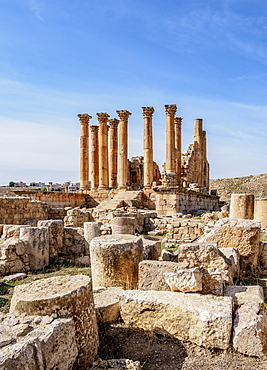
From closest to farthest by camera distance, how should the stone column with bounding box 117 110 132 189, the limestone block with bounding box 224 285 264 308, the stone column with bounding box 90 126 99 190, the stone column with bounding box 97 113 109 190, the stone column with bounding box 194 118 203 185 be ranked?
the limestone block with bounding box 224 285 264 308, the stone column with bounding box 117 110 132 189, the stone column with bounding box 97 113 109 190, the stone column with bounding box 90 126 99 190, the stone column with bounding box 194 118 203 185

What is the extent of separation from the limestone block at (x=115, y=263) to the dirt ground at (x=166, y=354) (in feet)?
4.62

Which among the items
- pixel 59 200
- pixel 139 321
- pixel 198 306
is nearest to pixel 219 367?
pixel 198 306

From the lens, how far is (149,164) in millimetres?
25719

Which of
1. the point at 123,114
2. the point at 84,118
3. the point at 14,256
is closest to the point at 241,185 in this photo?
the point at 123,114

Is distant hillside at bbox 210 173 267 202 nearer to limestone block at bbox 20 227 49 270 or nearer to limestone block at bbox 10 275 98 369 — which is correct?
limestone block at bbox 20 227 49 270

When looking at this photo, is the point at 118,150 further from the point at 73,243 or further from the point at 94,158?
the point at 73,243

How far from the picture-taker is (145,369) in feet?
11.5

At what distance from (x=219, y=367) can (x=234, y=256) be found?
332 centimetres

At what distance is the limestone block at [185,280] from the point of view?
4582 millimetres

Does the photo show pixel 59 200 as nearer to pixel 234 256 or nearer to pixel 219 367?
pixel 234 256

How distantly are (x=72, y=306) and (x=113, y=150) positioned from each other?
2697 cm

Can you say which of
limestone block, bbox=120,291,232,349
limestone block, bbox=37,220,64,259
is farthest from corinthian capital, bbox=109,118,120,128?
limestone block, bbox=120,291,232,349

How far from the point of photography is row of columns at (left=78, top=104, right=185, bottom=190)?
2538 cm

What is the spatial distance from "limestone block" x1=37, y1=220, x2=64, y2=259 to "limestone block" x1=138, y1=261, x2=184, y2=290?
4.98m
